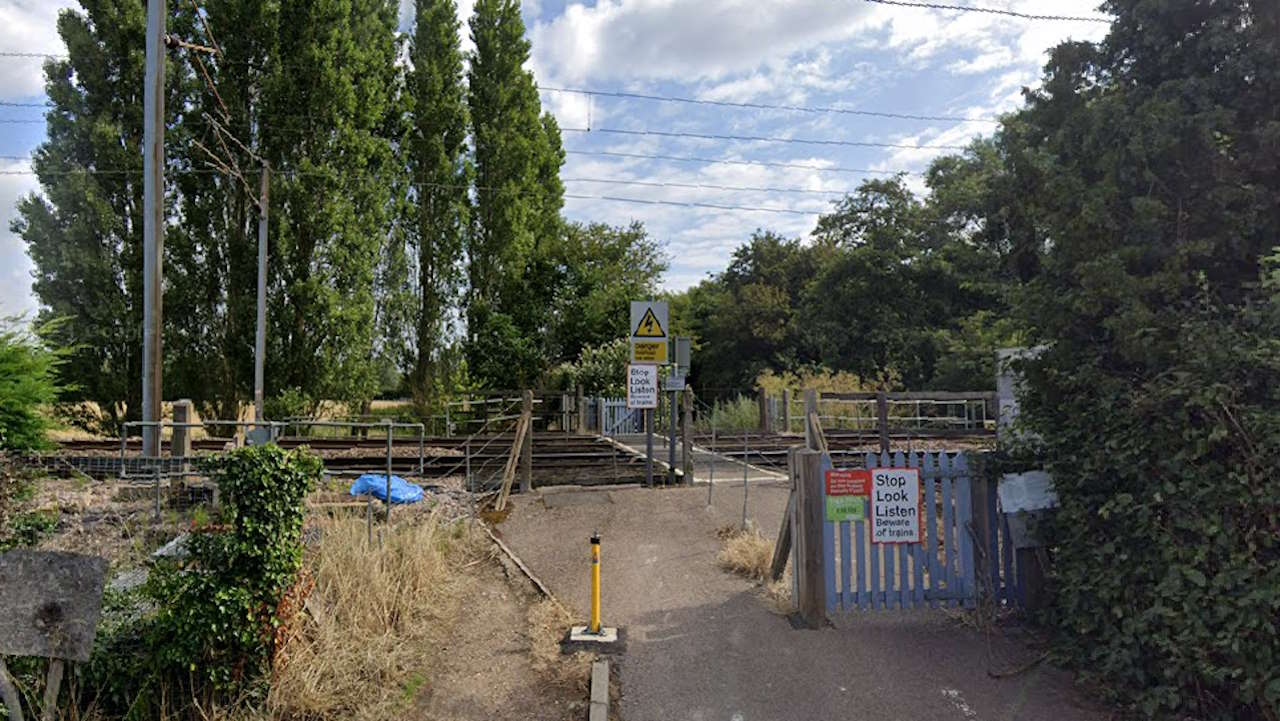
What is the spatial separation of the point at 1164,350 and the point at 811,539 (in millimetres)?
2874

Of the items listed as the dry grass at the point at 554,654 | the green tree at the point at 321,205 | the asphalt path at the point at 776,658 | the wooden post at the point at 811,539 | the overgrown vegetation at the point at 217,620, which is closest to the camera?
the overgrown vegetation at the point at 217,620

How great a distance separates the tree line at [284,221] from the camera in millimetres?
23109

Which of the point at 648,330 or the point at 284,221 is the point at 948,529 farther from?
the point at 284,221

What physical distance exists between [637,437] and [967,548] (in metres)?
17.2

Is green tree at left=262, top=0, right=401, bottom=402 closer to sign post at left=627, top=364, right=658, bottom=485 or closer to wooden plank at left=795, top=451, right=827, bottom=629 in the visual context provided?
sign post at left=627, top=364, right=658, bottom=485

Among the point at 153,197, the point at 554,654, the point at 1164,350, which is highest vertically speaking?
the point at 153,197

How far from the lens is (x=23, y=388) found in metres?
9.73

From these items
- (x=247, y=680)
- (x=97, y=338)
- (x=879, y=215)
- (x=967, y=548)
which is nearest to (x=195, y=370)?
(x=97, y=338)

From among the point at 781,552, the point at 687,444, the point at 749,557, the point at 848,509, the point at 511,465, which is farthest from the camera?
the point at 687,444

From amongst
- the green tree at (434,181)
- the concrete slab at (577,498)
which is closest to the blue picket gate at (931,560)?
the concrete slab at (577,498)

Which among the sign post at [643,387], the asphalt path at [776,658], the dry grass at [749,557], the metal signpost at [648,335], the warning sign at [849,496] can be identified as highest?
the metal signpost at [648,335]

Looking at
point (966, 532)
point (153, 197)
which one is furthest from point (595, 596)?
point (153, 197)

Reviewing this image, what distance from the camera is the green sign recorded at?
6.29 m

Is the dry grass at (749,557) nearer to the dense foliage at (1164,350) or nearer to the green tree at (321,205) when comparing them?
the dense foliage at (1164,350)
